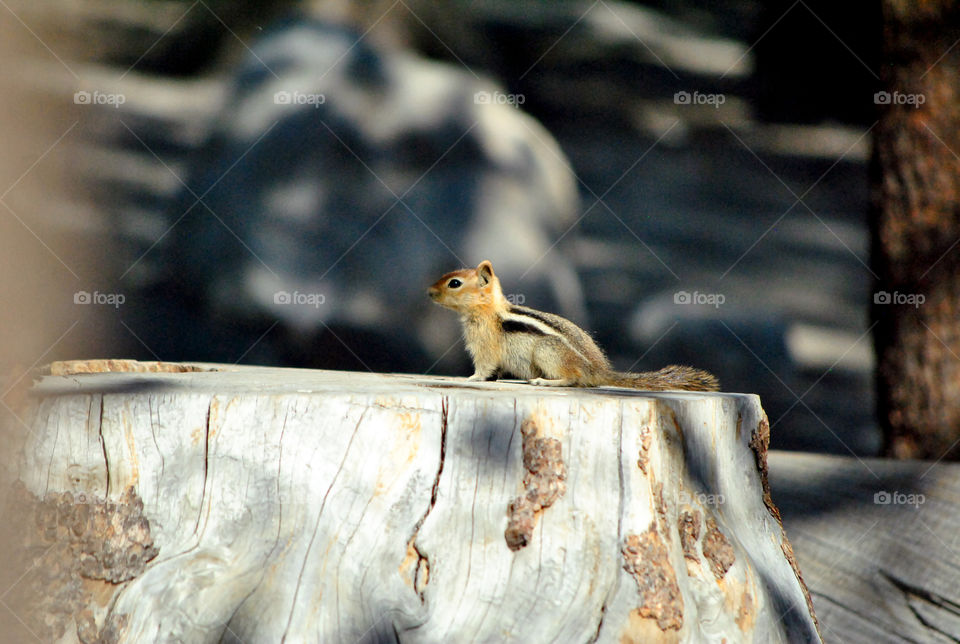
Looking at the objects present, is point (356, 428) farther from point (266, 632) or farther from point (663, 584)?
point (663, 584)

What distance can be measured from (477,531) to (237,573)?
0.57 m

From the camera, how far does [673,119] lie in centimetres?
502

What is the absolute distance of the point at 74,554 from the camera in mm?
2172

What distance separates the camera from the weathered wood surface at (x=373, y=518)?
81.9 inches

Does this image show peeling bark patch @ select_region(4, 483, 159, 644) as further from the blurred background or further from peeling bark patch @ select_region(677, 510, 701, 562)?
the blurred background

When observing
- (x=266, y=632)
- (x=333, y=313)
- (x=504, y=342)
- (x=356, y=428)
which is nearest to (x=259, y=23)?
(x=333, y=313)

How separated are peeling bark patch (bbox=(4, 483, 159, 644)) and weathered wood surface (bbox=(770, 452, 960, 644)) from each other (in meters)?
2.72

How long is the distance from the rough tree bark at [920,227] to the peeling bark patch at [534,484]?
2478mm

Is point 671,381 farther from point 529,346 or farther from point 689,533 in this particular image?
point 689,533

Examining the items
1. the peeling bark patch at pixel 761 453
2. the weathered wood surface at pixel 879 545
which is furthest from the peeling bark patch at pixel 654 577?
the weathered wood surface at pixel 879 545

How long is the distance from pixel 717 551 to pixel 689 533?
0.30 ft

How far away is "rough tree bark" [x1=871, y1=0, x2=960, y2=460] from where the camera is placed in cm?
393

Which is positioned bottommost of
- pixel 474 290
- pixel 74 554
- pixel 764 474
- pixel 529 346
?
pixel 74 554

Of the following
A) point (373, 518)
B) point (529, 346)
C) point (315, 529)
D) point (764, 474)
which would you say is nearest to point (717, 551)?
point (764, 474)
